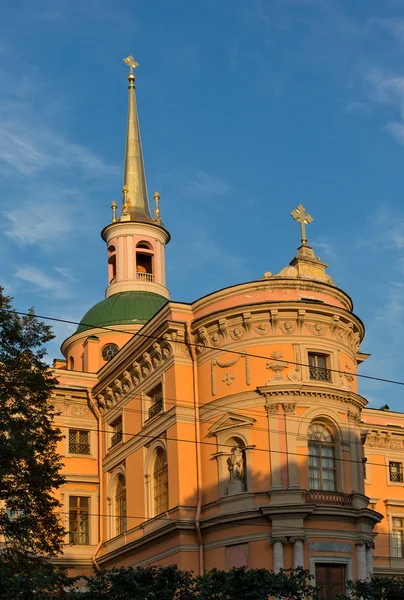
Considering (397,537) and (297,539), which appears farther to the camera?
(397,537)

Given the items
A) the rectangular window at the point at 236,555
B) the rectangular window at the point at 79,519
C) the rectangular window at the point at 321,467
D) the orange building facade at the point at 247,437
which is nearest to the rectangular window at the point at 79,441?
the rectangular window at the point at 79,519

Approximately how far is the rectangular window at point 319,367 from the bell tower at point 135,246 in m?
16.9

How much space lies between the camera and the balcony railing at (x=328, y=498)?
33.0 m

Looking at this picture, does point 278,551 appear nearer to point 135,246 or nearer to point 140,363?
point 140,363

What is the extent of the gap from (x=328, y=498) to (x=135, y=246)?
878 inches

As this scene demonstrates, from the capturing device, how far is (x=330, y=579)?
33.0m

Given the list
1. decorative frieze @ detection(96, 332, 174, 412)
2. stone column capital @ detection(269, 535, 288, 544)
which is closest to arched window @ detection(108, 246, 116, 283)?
decorative frieze @ detection(96, 332, 174, 412)

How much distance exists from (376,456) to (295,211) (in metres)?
12.7

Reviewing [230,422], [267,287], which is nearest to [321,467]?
[230,422]

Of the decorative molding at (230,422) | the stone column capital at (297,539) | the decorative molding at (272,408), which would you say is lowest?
the stone column capital at (297,539)

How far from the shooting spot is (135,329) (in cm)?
4716

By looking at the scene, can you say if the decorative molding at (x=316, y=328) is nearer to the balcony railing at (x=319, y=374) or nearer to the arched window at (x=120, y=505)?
the balcony railing at (x=319, y=374)

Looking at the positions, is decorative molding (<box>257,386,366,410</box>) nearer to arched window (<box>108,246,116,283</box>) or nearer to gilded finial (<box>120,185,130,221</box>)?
arched window (<box>108,246,116,283</box>)

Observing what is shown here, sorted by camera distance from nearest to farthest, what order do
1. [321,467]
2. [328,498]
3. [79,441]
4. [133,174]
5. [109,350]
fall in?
1. [328,498]
2. [321,467]
3. [79,441]
4. [109,350]
5. [133,174]
